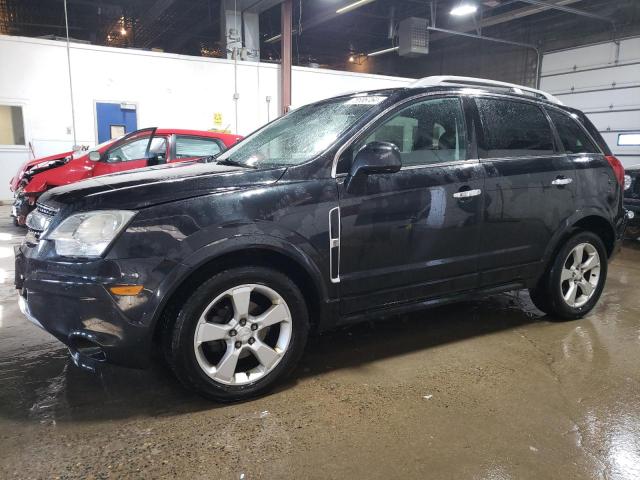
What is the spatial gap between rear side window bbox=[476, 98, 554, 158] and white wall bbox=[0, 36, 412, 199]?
6665 mm

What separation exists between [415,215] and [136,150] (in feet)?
19.3

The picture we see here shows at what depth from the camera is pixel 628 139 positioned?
45.4 ft

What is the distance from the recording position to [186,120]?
1228 cm

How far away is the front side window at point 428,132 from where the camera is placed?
2.95 meters

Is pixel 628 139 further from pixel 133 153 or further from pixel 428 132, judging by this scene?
pixel 428 132

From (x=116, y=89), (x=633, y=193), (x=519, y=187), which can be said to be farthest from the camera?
(x=116, y=89)

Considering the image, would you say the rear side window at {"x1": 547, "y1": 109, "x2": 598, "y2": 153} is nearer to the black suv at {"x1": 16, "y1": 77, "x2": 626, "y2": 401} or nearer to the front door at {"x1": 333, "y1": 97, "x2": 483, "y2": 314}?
the black suv at {"x1": 16, "y1": 77, "x2": 626, "y2": 401}

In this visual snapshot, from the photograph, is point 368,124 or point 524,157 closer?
point 368,124

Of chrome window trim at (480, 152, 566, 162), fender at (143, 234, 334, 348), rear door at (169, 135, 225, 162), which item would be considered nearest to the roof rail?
chrome window trim at (480, 152, 566, 162)

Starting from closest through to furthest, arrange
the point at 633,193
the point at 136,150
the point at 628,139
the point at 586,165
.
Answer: the point at 586,165 < the point at 633,193 < the point at 136,150 < the point at 628,139

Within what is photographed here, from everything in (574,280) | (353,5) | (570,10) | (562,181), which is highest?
(353,5)

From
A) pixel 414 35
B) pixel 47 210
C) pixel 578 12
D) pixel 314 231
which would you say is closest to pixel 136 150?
pixel 47 210

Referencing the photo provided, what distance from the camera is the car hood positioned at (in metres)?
2.26

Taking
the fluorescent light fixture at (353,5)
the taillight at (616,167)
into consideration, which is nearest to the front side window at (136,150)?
the taillight at (616,167)
